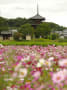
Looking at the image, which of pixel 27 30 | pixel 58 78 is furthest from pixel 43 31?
pixel 58 78

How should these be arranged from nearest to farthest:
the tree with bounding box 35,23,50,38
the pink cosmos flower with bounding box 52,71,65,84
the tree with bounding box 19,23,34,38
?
1. the pink cosmos flower with bounding box 52,71,65,84
2. the tree with bounding box 19,23,34,38
3. the tree with bounding box 35,23,50,38

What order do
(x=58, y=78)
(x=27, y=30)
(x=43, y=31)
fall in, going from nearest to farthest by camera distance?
(x=58, y=78), (x=27, y=30), (x=43, y=31)

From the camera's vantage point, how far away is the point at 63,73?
52.3 inches

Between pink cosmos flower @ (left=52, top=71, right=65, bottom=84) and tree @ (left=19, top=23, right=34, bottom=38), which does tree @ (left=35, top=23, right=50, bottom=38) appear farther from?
pink cosmos flower @ (left=52, top=71, right=65, bottom=84)

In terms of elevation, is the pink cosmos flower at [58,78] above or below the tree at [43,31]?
above

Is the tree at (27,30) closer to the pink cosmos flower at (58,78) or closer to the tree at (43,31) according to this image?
the tree at (43,31)

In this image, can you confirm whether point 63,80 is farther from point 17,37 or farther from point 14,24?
point 14,24

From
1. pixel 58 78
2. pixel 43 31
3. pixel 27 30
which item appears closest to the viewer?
pixel 58 78

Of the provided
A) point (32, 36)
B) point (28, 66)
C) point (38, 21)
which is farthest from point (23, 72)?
point (38, 21)

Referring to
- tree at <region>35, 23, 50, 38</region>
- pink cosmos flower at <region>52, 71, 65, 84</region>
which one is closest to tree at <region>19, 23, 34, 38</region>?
tree at <region>35, 23, 50, 38</region>

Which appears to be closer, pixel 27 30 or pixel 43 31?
pixel 27 30

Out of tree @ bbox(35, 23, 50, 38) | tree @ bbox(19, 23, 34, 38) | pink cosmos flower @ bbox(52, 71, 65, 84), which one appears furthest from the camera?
tree @ bbox(35, 23, 50, 38)

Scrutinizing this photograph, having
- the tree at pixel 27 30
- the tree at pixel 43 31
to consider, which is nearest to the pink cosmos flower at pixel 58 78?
the tree at pixel 27 30

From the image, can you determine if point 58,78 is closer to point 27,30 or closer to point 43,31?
point 27,30
